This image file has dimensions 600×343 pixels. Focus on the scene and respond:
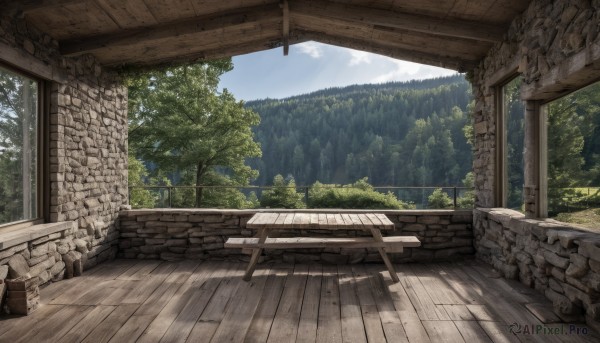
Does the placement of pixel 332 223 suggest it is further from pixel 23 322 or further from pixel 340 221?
pixel 23 322

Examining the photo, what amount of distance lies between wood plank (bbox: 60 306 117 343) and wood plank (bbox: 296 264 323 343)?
1.47 metres

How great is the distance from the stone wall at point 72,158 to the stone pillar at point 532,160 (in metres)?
4.54

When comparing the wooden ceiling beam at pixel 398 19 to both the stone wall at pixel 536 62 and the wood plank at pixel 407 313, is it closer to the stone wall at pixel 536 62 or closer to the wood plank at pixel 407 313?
the stone wall at pixel 536 62

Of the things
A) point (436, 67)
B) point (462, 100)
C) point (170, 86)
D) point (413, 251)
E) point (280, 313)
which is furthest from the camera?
point (462, 100)

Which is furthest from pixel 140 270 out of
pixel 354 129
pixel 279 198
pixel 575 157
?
pixel 354 129

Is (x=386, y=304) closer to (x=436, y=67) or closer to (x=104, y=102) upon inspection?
(x=436, y=67)

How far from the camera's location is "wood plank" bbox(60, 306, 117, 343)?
7.69ft

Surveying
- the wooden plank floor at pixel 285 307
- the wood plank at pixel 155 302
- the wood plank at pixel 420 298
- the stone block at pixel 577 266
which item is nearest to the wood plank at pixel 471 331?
the wooden plank floor at pixel 285 307

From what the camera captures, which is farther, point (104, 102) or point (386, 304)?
point (104, 102)

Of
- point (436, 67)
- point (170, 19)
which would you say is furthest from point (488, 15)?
point (170, 19)

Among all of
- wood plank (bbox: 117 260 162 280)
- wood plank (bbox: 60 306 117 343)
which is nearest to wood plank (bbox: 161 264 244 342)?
wood plank (bbox: 60 306 117 343)

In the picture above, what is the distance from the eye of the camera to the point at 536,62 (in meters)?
3.12

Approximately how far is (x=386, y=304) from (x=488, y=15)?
293 cm

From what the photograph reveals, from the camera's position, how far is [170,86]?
44.2 feet
